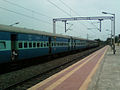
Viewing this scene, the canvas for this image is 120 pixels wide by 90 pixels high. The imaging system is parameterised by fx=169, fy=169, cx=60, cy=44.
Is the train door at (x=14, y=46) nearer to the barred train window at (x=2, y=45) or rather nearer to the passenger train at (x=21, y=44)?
the passenger train at (x=21, y=44)

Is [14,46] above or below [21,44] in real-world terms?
below


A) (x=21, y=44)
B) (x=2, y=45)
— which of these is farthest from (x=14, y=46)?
(x=2, y=45)

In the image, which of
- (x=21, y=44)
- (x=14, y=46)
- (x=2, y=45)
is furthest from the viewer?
(x=21, y=44)

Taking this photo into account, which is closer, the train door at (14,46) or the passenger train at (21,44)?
the passenger train at (21,44)

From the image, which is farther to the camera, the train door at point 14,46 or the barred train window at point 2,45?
the train door at point 14,46

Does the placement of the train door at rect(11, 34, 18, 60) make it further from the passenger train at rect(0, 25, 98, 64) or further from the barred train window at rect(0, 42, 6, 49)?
the barred train window at rect(0, 42, 6, 49)

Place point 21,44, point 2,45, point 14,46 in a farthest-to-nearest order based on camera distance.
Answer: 1. point 21,44
2. point 14,46
3. point 2,45

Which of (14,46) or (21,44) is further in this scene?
(21,44)

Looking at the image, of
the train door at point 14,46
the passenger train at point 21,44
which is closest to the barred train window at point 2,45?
the passenger train at point 21,44

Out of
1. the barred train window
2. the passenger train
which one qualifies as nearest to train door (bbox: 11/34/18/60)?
the passenger train

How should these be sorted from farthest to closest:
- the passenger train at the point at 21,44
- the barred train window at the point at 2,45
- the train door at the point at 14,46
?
the train door at the point at 14,46 < the passenger train at the point at 21,44 < the barred train window at the point at 2,45

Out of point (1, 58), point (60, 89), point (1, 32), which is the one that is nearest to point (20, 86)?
point (60, 89)

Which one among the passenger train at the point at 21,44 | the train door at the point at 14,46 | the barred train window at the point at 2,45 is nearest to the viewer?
the barred train window at the point at 2,45

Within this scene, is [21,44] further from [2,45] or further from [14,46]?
[2,45]
